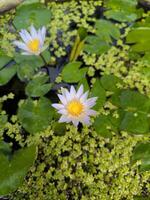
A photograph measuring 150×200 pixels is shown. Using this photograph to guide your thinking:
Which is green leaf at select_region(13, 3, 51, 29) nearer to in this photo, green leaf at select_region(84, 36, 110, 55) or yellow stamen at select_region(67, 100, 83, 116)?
green leaf at select_region(84, 36, 110, 55)

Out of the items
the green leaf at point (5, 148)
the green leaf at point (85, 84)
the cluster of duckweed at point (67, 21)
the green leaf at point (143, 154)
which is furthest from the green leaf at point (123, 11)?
the green leaf at point (5, 148)

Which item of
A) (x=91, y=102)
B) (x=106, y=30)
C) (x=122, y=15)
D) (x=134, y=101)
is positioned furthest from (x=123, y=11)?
(x=91, y=102)

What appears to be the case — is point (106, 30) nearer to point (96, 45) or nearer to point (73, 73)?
point (96, 45)

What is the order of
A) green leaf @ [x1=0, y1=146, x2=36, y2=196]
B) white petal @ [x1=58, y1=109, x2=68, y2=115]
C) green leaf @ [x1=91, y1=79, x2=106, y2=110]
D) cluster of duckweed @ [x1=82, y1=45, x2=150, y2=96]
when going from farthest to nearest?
cluster of duckweed @ [x1=82, y1=45, x2=150, y2=96], green leaf @ [x1=91, y1=79, x2=106, y2=110], white petal @ [x1=58, y1=109, x2=68, y2=115], green leaf @ [x1=0, y1=146, x2=36, y2=196]

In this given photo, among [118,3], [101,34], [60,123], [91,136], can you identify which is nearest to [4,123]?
[60,123]

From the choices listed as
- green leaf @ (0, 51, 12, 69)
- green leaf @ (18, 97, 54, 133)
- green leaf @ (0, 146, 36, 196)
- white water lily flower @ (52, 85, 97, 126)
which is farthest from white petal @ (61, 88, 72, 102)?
green leaf @ (0, 51, 12, 69)

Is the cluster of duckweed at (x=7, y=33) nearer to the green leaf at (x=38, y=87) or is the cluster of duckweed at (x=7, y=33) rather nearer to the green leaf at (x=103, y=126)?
the green leaf at (x=38, y=87)

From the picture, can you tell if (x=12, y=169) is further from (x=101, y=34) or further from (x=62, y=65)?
(x=101, y=34)
